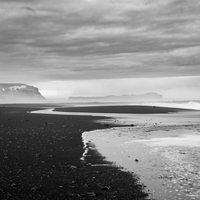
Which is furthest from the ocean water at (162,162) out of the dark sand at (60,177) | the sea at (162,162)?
the dark sand at (60,177)

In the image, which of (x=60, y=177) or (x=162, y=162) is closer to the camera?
(x=60, y=177)

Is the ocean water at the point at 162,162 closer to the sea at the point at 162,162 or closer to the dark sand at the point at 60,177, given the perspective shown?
the sea at the point at 162,162

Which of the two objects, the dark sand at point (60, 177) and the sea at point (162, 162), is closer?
the dark sand at point (60, 177)

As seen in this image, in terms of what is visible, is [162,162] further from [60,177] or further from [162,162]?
[60,177]

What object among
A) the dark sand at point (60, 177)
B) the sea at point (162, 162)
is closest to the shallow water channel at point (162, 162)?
the sea at point (162, 162)

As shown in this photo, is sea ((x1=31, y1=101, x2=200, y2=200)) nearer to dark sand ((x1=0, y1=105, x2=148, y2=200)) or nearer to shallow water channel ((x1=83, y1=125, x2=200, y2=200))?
shallow water channel ((x1=83, y1=125, x2=200, y2=200))

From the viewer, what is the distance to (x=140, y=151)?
17.6 meters

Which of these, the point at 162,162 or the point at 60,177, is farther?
the point at 162,162

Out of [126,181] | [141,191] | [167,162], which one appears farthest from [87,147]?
[141,191]

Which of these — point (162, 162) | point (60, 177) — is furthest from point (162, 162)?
point (60, 177)

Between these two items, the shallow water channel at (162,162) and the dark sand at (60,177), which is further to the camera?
the shallow water channel at (162,162)

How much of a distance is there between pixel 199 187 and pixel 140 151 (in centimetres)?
740

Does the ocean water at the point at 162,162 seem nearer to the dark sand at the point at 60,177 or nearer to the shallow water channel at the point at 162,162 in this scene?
the shallow water channel at the point at 162,162

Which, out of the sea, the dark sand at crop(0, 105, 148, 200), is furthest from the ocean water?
the dark sand at crop(0, 105, 148, 200)
